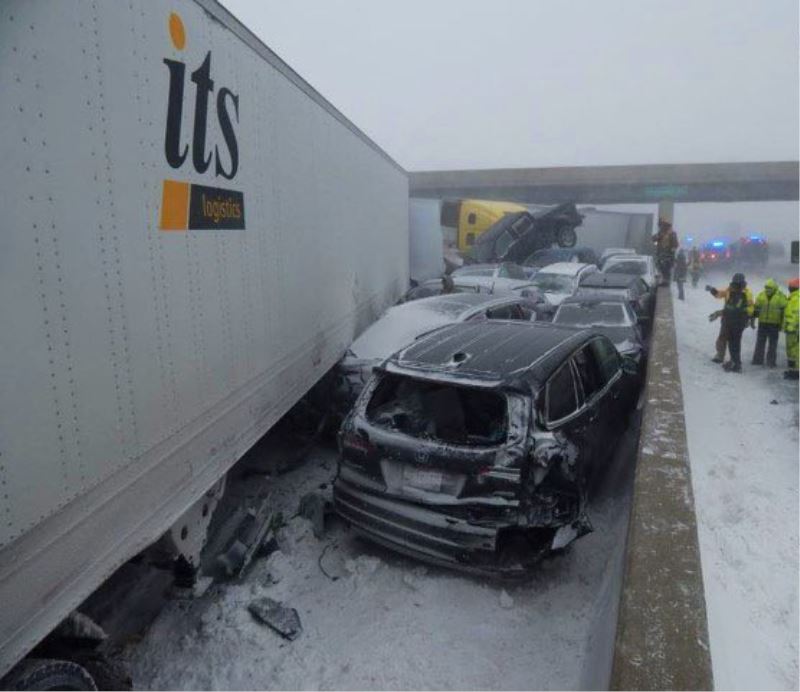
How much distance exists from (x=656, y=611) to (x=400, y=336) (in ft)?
16.8

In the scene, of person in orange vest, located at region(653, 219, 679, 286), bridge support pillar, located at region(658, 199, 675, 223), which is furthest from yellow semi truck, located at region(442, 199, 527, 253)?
bridge support pillar, located at region(658, 199, 675, 223)

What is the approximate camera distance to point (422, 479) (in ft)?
14.0

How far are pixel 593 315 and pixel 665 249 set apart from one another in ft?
27.4

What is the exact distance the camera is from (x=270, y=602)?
4.11 metres

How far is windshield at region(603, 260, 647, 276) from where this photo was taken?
15.7m

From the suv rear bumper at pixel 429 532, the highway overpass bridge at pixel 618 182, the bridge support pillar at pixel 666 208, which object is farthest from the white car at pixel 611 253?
the bridge support pillar at pixel 666 208

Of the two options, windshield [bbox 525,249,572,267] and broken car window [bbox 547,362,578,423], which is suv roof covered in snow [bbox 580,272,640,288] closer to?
windshield [bbox 525,249,572,267]

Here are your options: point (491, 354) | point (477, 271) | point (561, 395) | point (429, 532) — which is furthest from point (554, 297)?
point (429, 532)

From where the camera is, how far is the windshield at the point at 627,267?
15.7 m

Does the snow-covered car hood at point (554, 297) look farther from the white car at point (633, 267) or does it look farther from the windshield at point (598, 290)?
the white car at point (633, 267)

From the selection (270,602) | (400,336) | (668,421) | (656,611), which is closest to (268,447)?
(400,336)

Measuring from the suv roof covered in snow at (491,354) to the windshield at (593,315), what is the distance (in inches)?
159

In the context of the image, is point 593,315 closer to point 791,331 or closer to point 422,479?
point 791,331

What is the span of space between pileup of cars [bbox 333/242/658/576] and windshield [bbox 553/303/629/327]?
3525 mm
